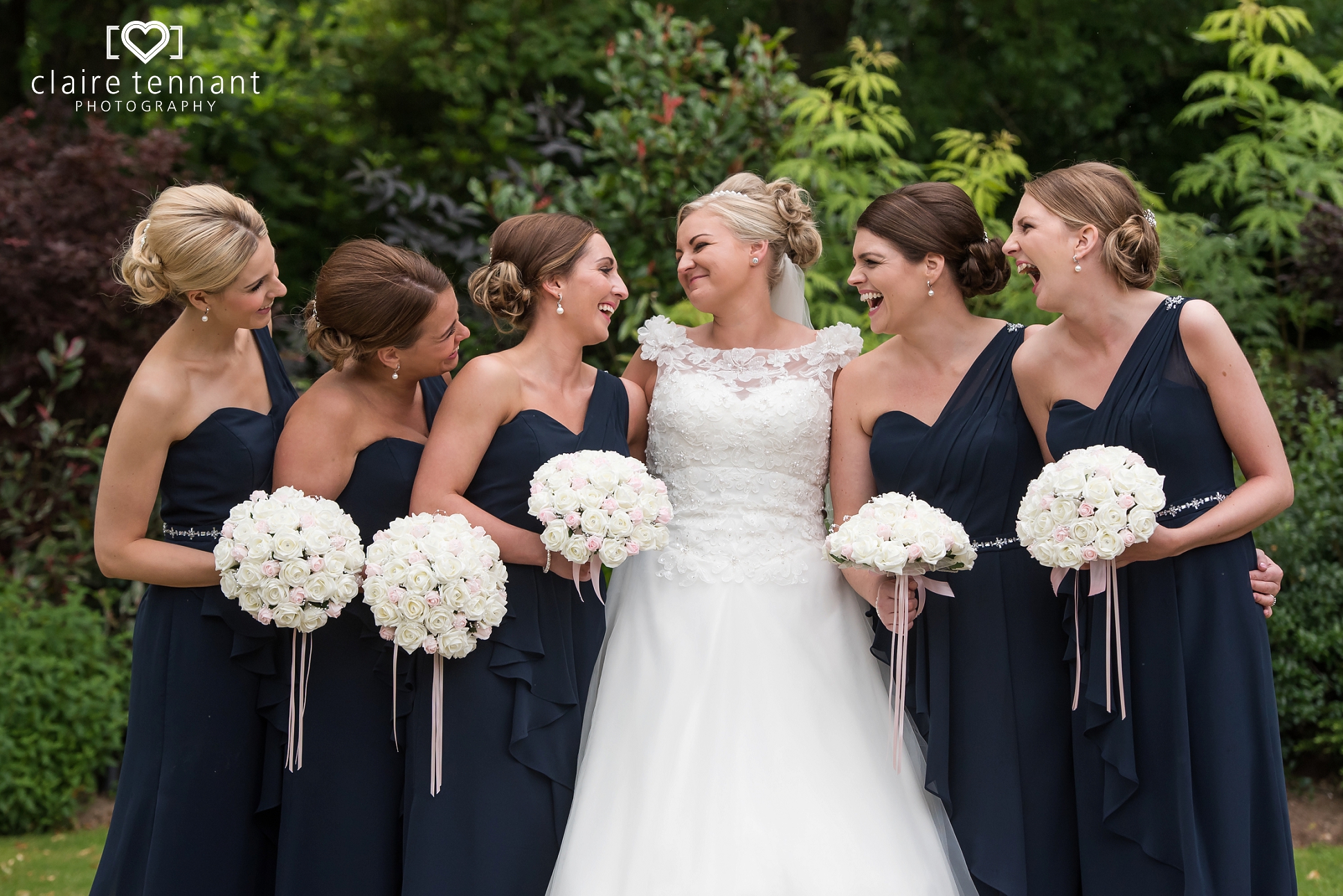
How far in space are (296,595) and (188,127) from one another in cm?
744

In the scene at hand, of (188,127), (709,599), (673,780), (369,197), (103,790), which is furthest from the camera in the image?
(369,197)

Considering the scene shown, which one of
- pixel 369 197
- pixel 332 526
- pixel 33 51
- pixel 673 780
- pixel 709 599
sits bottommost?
pixel 673 780

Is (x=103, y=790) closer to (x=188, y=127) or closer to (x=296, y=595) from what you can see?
(x=296, y=595)

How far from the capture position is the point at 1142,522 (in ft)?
10.8

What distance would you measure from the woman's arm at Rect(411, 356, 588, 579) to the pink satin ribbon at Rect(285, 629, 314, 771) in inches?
22.3

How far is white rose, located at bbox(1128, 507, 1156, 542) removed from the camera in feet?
10.8

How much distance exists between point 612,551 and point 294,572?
0.94 metres

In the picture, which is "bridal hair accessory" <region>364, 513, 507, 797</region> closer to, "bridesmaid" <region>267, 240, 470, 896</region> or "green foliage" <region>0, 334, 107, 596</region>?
"bridesmaid" <region>267, 240, 470, 896</region>

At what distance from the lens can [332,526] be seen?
3602 mm

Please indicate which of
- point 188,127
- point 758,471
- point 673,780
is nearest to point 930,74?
point 188,127

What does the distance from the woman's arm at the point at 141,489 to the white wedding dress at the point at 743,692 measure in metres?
1.43

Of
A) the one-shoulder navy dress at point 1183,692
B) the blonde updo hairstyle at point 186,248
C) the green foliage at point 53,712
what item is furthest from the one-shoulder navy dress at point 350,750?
the green foliage at point 53,712

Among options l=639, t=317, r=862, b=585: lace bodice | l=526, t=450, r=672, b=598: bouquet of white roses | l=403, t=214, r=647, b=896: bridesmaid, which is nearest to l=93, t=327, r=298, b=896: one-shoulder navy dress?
l=403, t=214, r=647, b=896: bridesmaid

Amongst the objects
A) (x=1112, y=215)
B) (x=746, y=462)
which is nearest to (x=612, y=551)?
(x=746, y=462)
